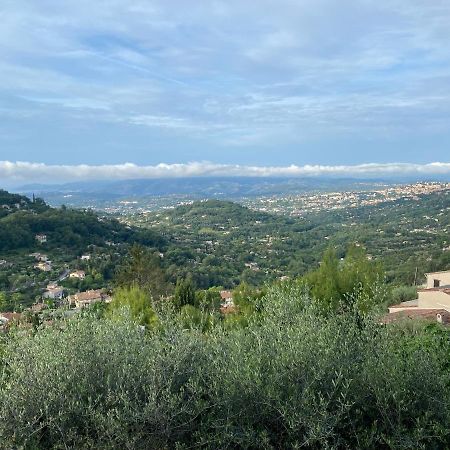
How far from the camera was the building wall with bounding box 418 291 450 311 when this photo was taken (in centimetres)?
1872

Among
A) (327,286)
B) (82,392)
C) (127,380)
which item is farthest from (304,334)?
(327,286)

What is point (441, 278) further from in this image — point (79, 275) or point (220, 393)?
point (79, 275)

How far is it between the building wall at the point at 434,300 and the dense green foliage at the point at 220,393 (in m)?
15.2

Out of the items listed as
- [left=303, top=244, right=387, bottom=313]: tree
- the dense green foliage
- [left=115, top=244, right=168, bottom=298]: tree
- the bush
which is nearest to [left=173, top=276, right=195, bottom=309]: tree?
[left=115, top=244, right=168, bottom=298]: tree

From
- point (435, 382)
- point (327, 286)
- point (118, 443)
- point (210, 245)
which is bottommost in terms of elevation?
point (210, 245)

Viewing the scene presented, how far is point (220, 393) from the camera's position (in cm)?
458

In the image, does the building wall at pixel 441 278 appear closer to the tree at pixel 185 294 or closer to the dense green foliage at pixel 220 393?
the tree at pixel 185 294

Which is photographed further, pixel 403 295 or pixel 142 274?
pixel 142 274

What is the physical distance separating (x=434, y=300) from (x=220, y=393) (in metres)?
16.9

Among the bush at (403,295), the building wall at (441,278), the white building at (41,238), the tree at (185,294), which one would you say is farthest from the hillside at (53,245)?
the building wall at (441,278)

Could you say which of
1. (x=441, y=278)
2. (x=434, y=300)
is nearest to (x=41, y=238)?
(x=441, y=278)

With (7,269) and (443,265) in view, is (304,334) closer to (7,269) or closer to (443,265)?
(443,265)

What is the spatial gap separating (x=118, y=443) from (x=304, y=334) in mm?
2019

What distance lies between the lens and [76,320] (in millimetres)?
5293
